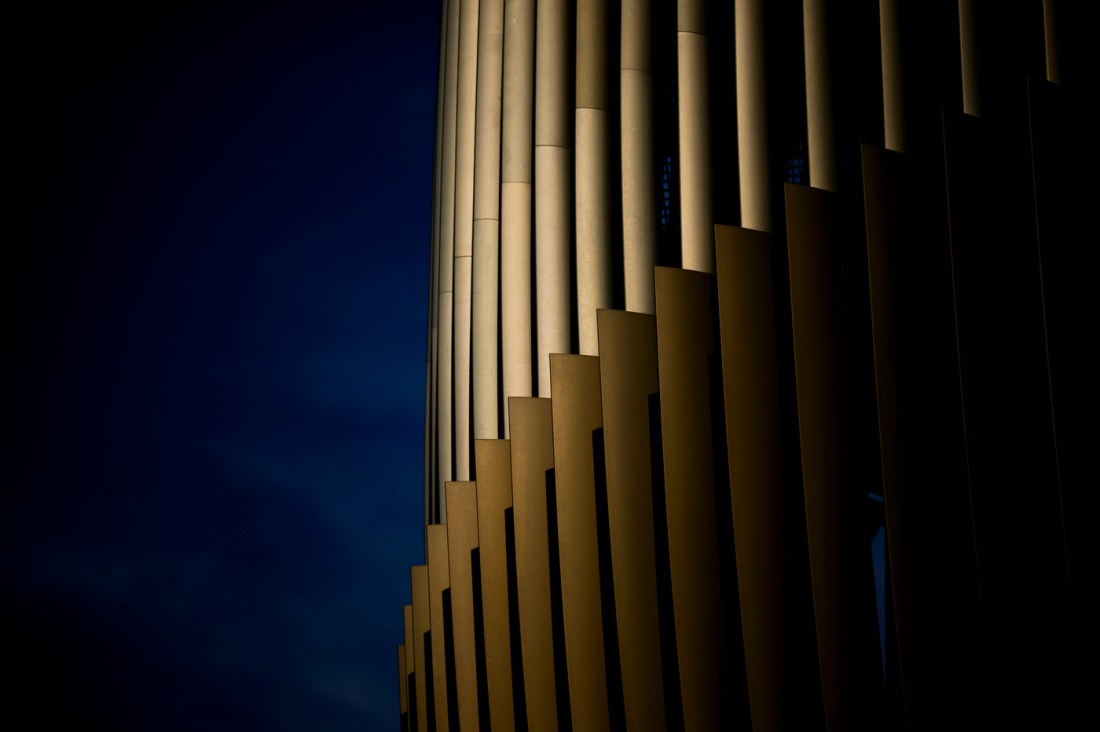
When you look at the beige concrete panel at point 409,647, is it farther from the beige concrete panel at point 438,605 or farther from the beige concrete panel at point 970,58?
the beige concrete panel at point 970,58

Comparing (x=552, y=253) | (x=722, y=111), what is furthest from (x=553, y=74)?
(x=552, y=253)

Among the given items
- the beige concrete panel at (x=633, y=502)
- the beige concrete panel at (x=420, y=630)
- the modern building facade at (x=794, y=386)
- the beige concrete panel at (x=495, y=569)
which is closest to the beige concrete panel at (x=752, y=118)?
the modern building facade at (x=794, y=386)

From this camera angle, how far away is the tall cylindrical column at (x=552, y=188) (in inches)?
328

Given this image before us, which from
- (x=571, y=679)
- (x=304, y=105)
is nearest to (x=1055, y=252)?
(x=571, y=679)

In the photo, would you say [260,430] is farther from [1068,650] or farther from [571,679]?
[1068,650]

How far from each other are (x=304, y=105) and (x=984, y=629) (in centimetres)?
3488

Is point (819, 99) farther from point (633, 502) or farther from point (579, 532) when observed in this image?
point (579, 532)

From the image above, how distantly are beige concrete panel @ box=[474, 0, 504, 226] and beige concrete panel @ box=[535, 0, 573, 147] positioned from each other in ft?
2.89

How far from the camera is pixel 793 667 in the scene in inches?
212

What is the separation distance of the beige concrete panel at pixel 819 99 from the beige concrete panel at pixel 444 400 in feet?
20.7

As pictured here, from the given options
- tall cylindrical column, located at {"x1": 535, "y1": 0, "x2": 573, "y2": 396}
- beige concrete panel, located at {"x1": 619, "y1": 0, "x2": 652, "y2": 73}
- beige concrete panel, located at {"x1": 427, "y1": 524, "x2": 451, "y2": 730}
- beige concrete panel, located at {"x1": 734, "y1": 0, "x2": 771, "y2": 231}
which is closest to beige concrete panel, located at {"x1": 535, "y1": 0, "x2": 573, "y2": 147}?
tall cylindrical column, located at {"x1": 535, "y1": 0, "x2": 573, "y2": 396}

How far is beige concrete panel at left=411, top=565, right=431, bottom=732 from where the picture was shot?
10.9 meters

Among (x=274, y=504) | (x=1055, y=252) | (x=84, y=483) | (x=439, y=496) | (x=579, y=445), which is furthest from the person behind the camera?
(x=274, y=504)

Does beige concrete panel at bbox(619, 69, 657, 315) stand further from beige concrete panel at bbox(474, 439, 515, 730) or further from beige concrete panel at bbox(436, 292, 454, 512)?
Result: beige concrete panel at bbox(436, 292, 454, 512)
